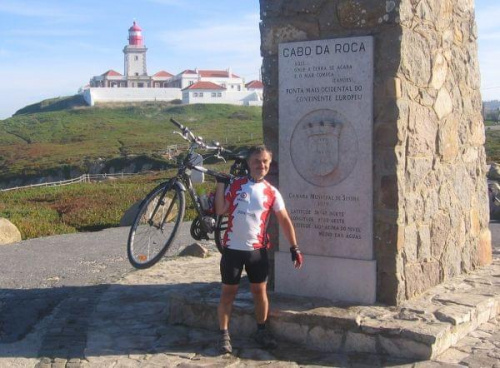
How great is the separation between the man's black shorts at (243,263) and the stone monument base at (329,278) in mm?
693

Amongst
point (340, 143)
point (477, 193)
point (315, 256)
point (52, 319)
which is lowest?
point (52, 319)

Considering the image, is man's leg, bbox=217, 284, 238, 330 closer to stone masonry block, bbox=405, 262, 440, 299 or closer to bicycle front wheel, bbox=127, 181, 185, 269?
stone masonry block, bbox=405, 262, 440, 299

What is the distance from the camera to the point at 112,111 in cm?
10494

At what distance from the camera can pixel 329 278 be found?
5398 mm

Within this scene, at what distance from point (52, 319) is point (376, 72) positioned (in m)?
3.39

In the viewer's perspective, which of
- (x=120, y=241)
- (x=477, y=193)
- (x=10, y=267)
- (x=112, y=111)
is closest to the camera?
(x=477, y=193)

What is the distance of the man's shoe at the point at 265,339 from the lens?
4.89 metres

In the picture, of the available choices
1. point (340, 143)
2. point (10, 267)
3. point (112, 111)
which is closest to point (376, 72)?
point (340, 143)

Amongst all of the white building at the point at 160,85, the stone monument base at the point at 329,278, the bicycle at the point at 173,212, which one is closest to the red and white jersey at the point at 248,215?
the stone monument base at the point at 329,278

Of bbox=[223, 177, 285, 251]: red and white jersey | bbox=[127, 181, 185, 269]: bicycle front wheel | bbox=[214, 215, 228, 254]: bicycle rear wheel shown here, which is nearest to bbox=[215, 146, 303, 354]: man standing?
bbox=[223, 177, 285, 251]: red and white jersey

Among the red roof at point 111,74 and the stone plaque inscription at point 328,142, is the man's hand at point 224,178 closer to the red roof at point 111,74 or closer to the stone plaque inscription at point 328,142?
the stone plaque inscription at point 328,142

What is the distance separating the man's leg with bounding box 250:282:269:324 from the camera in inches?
194

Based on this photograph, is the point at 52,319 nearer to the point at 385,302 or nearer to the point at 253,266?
the point at 253,266

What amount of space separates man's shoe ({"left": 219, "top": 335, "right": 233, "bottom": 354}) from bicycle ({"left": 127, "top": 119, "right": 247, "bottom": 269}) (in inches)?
69.4
